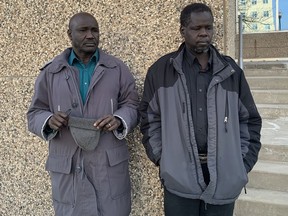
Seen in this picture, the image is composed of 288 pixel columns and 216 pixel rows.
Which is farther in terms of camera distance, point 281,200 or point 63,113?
point 281,200

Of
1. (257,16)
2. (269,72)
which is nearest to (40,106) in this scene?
(269,72)

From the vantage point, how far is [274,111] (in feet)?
15.8

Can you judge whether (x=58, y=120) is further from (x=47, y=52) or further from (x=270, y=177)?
(x=270, y=177)

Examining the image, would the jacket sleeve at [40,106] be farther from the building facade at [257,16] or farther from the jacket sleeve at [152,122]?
the building facade at [257,16]

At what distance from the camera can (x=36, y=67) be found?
10.0 ft

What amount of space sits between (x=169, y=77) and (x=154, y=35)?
739mm

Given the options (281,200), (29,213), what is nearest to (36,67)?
(29,213)

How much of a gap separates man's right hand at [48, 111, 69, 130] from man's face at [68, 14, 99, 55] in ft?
1.38

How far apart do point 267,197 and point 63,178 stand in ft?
6.47

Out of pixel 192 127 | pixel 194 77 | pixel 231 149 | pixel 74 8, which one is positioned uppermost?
pixel 74 8

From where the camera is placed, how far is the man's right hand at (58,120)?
6.99ft

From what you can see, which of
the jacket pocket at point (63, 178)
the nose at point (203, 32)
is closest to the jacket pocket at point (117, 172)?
the jacket pocket at point (63, 178)

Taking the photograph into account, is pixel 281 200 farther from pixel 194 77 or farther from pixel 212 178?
pixel 194 77

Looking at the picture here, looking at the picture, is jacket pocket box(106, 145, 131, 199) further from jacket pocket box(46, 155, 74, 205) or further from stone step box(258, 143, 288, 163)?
stone step box(258, 143, 288, 163)
